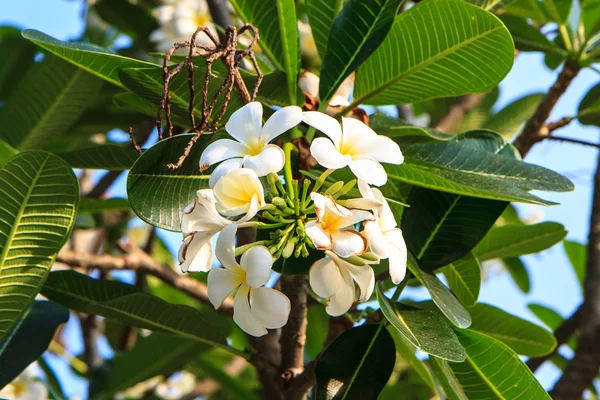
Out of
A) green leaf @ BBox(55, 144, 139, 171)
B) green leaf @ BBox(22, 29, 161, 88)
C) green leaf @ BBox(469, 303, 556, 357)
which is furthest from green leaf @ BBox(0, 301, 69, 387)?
green leaf @ BBox(469, 303, 556, 357)

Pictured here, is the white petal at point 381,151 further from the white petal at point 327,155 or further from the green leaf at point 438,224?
the green leaf at point 438,224

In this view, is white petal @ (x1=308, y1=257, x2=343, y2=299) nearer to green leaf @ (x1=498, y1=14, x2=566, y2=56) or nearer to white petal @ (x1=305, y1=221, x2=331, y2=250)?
white petal @ (x1=305, y1=221, x2=331, y2=250)

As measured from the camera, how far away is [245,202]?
0.62 m

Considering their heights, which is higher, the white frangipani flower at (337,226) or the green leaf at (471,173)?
the white frangipani flower at (337,226)

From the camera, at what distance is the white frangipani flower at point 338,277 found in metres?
0.67

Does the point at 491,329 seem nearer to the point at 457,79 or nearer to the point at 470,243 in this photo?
the point at 470,243

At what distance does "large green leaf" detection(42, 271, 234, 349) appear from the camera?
3.08 ft

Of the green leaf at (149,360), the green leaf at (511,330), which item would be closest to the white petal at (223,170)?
Answer: the green leaf at (511,330)

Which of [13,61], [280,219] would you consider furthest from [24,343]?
[13,61]

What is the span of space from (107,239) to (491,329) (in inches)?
44.0

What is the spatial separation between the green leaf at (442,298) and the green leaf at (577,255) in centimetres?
125

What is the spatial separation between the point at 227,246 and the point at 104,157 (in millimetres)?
375

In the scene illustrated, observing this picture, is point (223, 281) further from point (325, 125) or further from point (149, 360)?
point (149, 360)

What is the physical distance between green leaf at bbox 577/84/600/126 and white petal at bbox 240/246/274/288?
0.88 m
